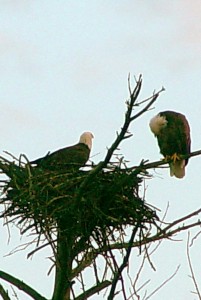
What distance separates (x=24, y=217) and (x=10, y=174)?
0.39 metres

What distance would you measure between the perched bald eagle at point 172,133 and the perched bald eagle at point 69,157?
0.77 m

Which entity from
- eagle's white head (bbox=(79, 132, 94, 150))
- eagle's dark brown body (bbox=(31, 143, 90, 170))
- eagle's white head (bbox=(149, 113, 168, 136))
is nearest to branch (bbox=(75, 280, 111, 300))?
eagle's dark brown body (bbox=(31, 143, 90, 170))

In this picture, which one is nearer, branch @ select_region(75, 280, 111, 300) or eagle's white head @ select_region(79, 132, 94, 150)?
branch @ select_region(75, 280, 111, 300)

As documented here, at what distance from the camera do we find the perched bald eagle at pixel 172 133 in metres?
8.05

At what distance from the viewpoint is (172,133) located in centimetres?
807

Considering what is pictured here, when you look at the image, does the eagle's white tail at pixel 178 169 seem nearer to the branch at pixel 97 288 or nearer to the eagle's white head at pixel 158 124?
the eagle's white head at pixel 158 124

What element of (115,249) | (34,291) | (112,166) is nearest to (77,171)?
(112,166)

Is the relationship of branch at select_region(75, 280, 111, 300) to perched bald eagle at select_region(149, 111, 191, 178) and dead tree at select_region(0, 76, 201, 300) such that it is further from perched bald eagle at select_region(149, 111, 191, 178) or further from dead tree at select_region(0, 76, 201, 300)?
perched bald eagle at select_region(149, 111, 191, 178)

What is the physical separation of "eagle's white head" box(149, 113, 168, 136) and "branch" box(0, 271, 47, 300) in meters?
3.61

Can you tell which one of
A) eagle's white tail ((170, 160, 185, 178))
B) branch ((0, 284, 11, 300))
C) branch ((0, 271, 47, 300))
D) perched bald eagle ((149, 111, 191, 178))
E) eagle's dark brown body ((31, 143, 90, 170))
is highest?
perched bald eagle ((149, 111, 191, 178))

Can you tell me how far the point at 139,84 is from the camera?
341cm

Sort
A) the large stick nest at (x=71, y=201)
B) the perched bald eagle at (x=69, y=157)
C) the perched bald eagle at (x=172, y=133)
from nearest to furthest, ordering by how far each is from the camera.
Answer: the large stick nest at (x=71, y=201) < the perched bald eagle at (x=69, y=157) < the perched bald eagle at (x=172, y=133)

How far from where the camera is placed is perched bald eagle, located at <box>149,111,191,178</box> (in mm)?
8055

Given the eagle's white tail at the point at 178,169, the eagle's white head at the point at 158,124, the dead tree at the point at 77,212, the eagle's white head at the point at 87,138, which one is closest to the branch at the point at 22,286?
the dead tree at the point at 77,212
